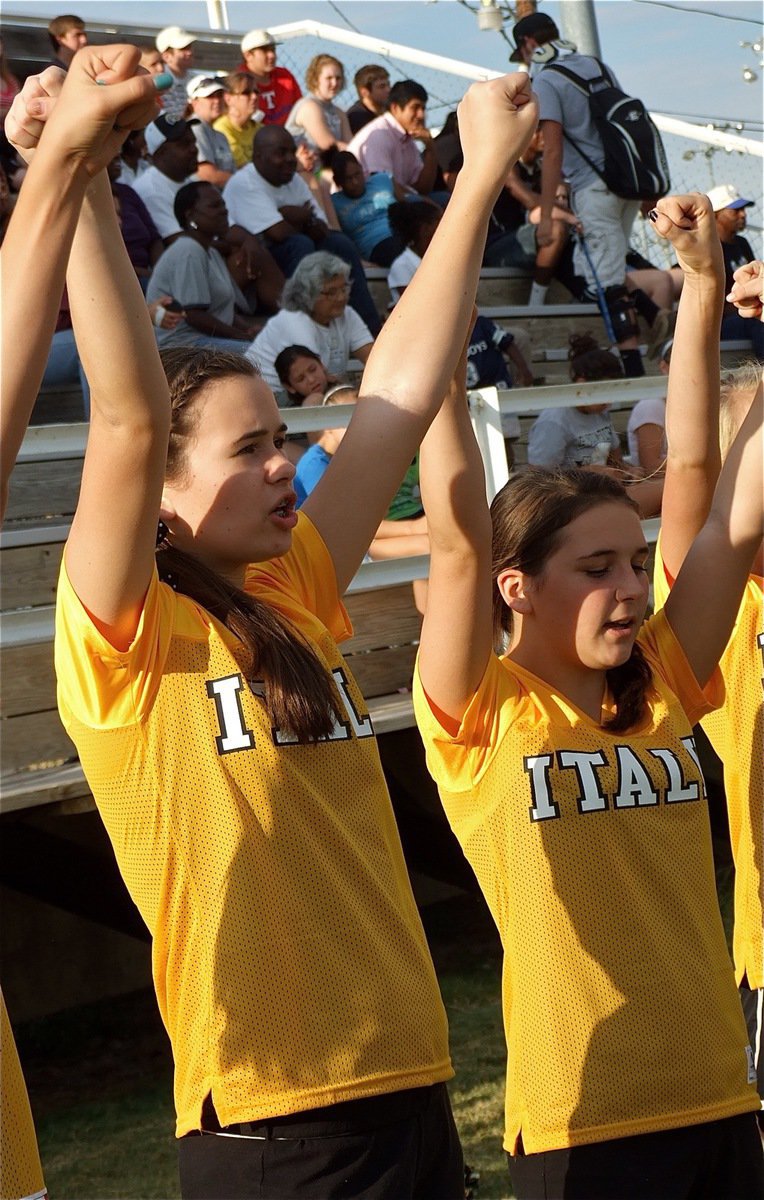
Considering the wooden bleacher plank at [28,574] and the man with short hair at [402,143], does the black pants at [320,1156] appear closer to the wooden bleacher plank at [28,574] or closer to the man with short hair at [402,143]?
the wooden bleacher plank at [28,574]

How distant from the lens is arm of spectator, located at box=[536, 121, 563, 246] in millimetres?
7793

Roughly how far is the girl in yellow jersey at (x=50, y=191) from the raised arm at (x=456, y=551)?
0.74m

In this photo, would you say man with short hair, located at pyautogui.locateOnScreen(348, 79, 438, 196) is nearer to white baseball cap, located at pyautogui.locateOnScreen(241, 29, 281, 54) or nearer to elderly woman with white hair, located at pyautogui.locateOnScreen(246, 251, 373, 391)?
white baseball cap, located at pyautogui.locateOnScreen(241, 29, 281, 54)

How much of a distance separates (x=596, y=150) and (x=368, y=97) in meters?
2.02

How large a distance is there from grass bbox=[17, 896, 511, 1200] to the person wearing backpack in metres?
4.33

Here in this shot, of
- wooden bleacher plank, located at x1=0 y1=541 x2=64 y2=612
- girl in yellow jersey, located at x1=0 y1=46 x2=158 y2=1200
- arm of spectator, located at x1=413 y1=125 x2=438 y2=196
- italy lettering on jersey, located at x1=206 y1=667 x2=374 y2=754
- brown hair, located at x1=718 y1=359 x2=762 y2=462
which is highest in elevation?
girl in yellow jersey, located at x1=0 y1=46 x2=158 y2=1200

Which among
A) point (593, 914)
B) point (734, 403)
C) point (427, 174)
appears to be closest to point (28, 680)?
point (734, 403)

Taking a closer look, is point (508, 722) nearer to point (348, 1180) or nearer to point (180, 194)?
point (348, 1180)

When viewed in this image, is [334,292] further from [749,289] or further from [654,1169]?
[654,1169]

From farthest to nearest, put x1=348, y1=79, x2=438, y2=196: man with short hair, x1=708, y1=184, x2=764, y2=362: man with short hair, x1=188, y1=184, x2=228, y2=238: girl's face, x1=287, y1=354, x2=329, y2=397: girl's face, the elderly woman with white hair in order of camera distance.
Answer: x1=348, y1=79, x2=438, y2=196: man with short hair < x1=708, y1=184, x2=764, y2=362: man with short hair < x1=188, y1=184, x2=228, y2=238: girl's face < the elderly woman with white hair < x1=287, y1=354, x2=329, y2=397: girl's face

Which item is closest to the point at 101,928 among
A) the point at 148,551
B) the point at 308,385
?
the point at 308,385

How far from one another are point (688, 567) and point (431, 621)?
19.7 inches

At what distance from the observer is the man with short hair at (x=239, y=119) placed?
7949 mm

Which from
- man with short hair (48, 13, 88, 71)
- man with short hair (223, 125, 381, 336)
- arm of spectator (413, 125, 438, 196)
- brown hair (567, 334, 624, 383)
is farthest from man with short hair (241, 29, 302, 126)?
brown hair (567, 334, 624, 383)
